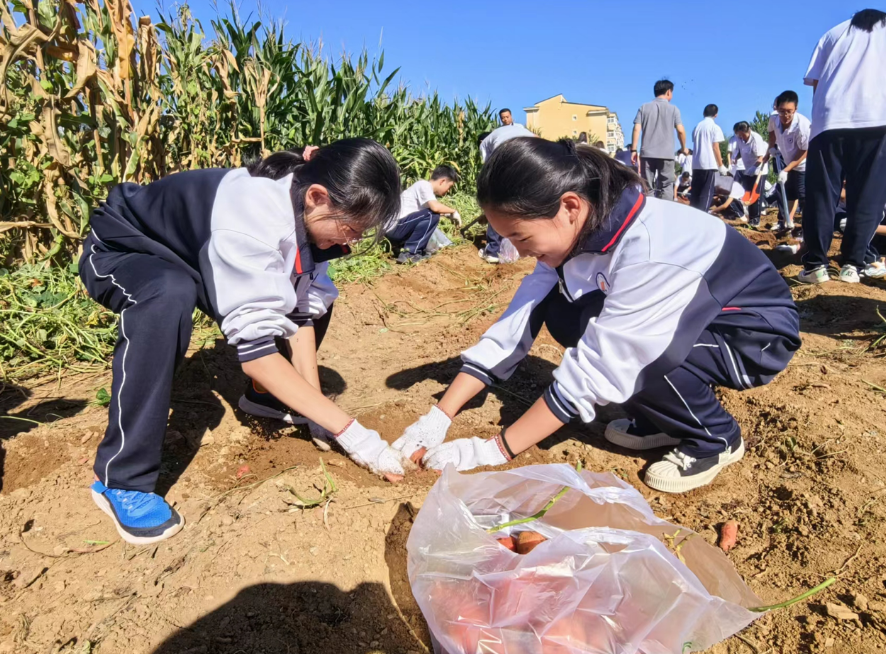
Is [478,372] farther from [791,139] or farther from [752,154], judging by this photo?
[752,154]

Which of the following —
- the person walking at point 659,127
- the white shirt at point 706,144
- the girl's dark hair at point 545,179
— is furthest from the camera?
the white shirt at point 706,144

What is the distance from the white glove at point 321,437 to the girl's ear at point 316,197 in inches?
32.7

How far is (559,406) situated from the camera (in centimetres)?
168

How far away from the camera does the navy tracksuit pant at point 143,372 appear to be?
1581 mm

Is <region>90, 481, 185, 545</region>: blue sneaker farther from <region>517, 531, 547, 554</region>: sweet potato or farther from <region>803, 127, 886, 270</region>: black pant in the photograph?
<region>803, 127, 886, 270</region>: black pant

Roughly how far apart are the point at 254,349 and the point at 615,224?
109cm

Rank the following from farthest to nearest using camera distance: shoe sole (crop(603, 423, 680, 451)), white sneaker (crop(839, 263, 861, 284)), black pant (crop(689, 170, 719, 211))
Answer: black pant (crop(689, 170, 719, 211)) → white sneaker (crop(839, 263, 861, 284)) → shoe sole (crop(603, 423, 680, 451))

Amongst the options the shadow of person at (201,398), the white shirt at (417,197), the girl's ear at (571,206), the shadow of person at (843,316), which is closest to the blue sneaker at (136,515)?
the shadow of person at (201,398)

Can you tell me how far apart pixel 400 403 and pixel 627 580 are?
1.41 meters

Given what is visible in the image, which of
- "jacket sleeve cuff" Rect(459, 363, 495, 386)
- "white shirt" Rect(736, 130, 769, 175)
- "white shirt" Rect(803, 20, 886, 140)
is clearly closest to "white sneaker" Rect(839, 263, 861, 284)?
"white shirt" Rect(803, 20, 886, 140)

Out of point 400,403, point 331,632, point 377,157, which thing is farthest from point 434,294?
point 331,632

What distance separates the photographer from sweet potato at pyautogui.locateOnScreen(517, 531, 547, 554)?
1.35 m

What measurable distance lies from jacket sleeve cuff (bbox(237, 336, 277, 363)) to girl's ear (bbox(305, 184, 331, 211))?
409 mm

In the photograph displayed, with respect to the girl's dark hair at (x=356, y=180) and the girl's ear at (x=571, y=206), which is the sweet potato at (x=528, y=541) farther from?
the girl's dark hair at (x=356, y=180)
